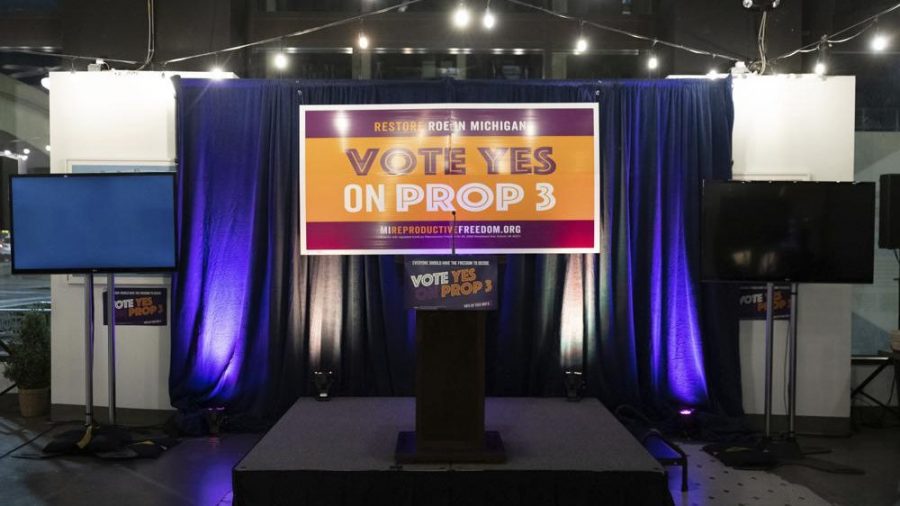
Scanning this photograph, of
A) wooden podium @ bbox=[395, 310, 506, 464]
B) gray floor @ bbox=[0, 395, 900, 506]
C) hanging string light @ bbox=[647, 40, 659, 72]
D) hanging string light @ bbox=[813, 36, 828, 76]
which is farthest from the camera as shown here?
hanging string light @ bbox=[647, 40, 659, 72]

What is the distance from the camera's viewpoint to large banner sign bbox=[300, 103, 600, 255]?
16.2 feet

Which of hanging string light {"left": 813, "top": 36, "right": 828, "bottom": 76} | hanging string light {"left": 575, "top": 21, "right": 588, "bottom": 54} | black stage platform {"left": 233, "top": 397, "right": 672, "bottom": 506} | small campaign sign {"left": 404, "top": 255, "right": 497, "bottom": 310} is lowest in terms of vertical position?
black stage platform {"left": 233, "top": 397, "right": 672, "bottom": 506}

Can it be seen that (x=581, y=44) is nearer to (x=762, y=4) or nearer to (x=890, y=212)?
(x=762, y=4)

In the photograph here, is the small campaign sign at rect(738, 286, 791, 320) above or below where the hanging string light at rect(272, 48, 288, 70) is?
below

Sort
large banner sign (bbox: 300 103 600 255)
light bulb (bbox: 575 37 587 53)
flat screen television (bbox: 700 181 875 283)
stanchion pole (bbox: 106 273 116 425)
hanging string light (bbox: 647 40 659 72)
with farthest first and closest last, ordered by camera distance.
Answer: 1. hanging string light (bbox: 647 40 659 72)
2. light bulb (bbox: 575 37 587 53)
3. large banner sign (bbox: 300 103 600 255)
4. stanchion pole (bbox: 106 273 116 425)
5. flat screen television (bbox: 700 181 875 283)

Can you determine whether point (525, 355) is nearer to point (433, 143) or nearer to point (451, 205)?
point (451, 205)

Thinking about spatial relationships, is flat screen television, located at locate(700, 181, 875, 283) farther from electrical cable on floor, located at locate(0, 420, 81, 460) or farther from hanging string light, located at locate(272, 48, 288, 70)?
electrical cable on floor, located at locate(0, 420, 81, 460)

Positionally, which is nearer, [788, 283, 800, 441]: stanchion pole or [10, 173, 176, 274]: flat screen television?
[10, 173, 176, 274]: flat screen television

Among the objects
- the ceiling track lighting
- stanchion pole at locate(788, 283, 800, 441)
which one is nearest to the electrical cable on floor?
stanchion pole at locate(788, 283, 800, 441)

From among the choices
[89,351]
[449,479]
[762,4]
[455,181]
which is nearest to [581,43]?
[762,4]

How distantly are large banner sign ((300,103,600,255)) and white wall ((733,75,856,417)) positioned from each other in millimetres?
1192

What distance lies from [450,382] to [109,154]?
3208 mm

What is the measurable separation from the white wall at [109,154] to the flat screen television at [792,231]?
12.8ft

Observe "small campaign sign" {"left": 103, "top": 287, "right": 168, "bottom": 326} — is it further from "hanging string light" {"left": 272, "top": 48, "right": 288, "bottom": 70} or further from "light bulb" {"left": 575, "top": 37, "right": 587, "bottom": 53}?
"light bulb" {"left": 575, "top": 37, "right": 587, "bottom": 53}
